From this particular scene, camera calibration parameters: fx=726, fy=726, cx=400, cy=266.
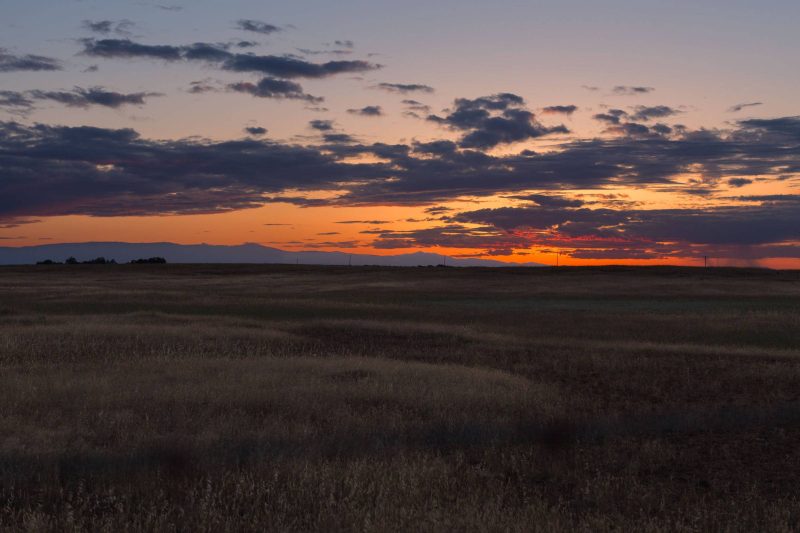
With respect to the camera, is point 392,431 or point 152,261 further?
point 152,261

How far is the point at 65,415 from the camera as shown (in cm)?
1386

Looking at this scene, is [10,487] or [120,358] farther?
[120,358]

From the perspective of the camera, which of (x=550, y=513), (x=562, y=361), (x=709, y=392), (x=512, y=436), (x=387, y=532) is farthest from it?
(x=562, y=361)

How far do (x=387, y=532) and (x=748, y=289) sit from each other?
73.9 m

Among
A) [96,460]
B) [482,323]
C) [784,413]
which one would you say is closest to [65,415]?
[96,460]

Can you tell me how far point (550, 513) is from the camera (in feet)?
27.7

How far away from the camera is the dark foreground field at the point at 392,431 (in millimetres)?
8641

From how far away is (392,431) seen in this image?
13.3 metres

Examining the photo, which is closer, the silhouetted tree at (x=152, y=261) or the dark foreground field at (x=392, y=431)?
the dark foreground field at (x=392, y=431)

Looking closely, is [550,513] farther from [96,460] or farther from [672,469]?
[96,460]

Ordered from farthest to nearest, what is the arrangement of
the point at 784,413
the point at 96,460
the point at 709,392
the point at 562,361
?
the point at 562,361 → the point at 709,392 → the point at 784,413 → the point at 96,460

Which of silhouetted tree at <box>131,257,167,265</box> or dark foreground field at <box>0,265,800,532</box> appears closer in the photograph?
dark foreground field at <box>0,265,800,532</box>

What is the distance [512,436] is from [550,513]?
4621 millimetres

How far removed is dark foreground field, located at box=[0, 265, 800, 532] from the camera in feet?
28.3
